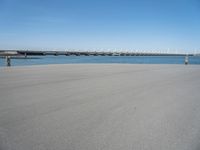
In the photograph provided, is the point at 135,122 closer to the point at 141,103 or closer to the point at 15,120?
the point at 141,103

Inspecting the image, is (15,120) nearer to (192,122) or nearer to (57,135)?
(57,135)

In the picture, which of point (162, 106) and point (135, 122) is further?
point (162, 106)

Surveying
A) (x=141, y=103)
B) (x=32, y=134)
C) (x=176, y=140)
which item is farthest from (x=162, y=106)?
(x=32, y=134)

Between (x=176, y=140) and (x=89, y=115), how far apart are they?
6.00 ft

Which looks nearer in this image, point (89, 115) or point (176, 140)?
point (176, 140)

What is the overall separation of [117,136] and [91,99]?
2625mm

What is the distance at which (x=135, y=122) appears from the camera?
3.87m

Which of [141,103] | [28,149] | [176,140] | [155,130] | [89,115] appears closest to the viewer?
[28,149]

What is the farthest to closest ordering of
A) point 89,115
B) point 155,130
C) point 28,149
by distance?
point 89,115, point 155,130, point 28,149

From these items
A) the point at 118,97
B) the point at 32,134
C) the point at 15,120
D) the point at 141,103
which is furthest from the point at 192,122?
the point at 15,120

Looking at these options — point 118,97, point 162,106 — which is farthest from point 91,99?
point 162,106

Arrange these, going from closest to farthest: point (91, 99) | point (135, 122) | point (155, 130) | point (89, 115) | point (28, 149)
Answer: point (28, 149), point (155, 130), point (135, 122), point (89, 115), point (91, 99)

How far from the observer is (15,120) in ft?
12.9

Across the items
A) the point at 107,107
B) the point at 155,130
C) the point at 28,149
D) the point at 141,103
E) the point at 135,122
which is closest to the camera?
the point at 28,149
